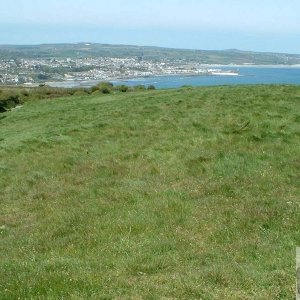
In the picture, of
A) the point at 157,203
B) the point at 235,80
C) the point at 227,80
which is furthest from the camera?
the point at 227,80

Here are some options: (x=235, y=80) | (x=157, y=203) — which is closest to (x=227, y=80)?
(x=235, y=80)

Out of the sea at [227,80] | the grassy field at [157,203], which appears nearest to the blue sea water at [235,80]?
the sea at [227,80]

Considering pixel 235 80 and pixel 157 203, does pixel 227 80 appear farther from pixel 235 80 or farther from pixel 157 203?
pixel 157 203

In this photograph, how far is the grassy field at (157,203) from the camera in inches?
332

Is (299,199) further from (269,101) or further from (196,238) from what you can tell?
(269,101)

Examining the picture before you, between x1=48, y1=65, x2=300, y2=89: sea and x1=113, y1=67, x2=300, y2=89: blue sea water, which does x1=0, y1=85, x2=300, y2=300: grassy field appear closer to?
x1=48, y1=65, x2=300, y2=89: sea

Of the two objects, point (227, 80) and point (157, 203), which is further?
point (227, 80)

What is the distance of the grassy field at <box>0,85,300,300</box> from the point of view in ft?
27.7

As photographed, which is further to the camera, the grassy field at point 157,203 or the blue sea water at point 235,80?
the blue sea water at point 235,80

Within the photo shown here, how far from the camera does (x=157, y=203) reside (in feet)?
44.7

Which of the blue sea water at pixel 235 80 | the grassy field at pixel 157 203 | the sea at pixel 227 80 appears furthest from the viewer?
the blue sea water at pixel 235 80

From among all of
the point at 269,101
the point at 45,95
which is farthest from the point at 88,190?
the point at 45,95

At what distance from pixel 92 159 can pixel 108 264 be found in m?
10.9

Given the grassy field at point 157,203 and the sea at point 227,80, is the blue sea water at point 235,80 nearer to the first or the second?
the sea at point 227,80
